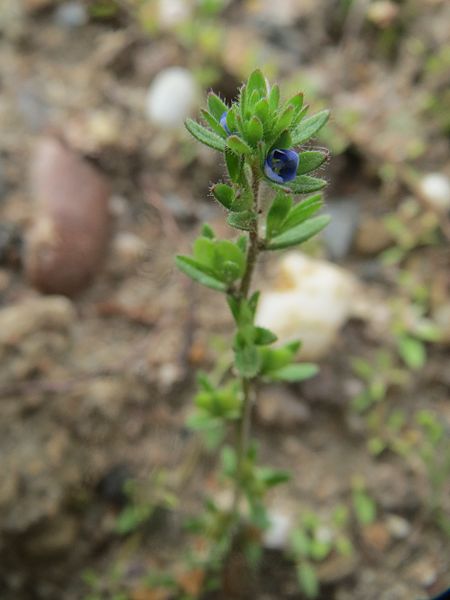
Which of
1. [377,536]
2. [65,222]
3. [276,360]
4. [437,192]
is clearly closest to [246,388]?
[276,360]

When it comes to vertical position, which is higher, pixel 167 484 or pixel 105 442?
pixel 105 442

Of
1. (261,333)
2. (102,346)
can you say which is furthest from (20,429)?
(261,333)

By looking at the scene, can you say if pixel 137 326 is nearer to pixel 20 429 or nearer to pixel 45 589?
→ pixel 20 429

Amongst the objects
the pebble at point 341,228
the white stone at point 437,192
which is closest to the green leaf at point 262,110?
the pebble at point 341,228

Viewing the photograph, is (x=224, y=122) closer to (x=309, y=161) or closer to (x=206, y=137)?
(x=206, y=137)

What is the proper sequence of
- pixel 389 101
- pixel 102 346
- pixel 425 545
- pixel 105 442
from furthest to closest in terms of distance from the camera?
pixel 389 101
pixel 102 346
pixel 105 442
pixel 425 545

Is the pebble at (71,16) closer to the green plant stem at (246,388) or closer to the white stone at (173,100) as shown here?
the white stone at (173,100)

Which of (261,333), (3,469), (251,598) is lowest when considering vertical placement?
(251,598)
